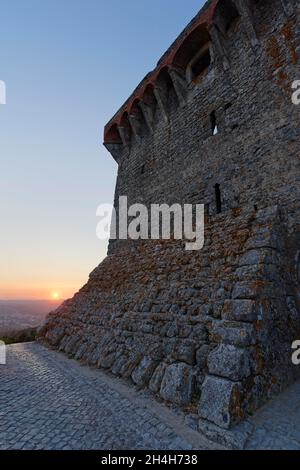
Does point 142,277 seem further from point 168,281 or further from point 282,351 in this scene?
point 282,351

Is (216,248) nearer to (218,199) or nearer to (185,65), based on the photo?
(218,199)

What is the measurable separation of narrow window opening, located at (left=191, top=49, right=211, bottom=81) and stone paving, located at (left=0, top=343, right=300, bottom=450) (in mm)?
10474

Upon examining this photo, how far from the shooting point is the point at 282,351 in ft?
13.9

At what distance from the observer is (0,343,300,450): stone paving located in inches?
120

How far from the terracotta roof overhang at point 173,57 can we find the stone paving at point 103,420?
10.5m

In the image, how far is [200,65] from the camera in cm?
1006

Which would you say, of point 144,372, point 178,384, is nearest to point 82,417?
point 144,372

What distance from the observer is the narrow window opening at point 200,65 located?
9.61 m

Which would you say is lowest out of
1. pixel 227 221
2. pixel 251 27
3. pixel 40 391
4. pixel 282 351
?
pixel 40 391

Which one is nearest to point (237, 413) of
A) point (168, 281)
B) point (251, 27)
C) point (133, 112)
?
point (168, 281)

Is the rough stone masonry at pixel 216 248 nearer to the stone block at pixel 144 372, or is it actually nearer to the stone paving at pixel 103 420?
the stone block at pixel 144 372

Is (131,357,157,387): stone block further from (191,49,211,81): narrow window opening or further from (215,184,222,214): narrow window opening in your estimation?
(191,49,211,81): narrow window opening

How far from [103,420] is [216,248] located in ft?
13.0

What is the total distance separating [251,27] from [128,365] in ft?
31.9
